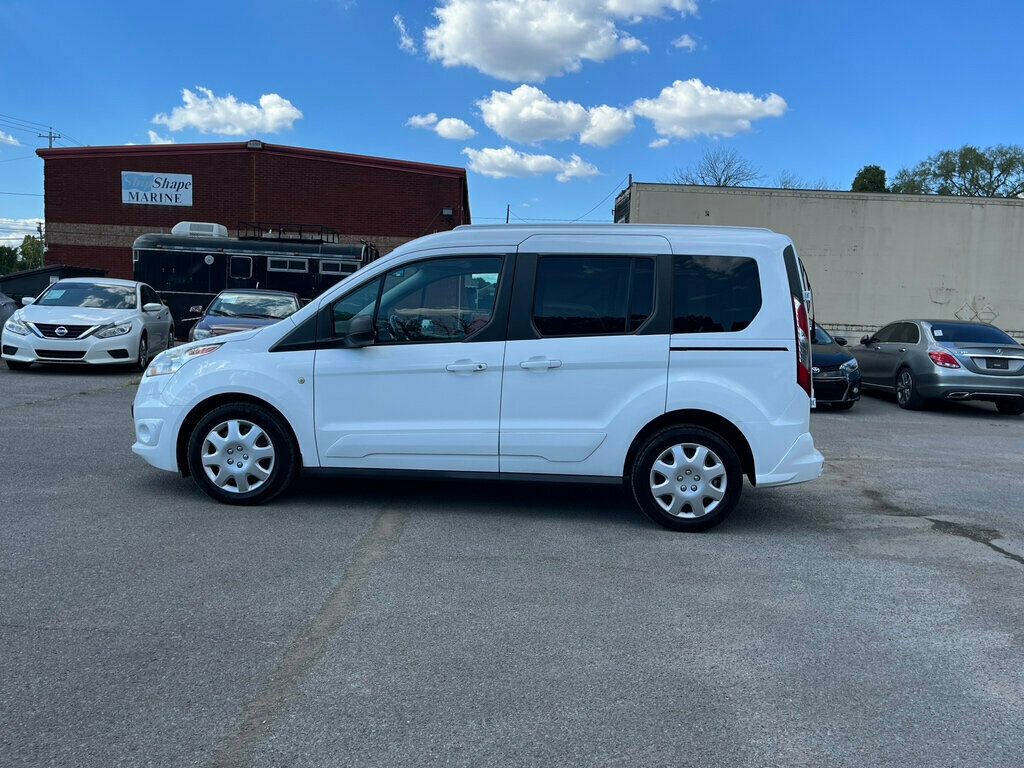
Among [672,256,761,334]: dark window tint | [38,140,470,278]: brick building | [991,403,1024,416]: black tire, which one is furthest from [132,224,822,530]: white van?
[38,140,470,278]: brick building

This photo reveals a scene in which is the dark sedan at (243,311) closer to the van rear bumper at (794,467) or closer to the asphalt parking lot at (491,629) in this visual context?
the asphalt parking lot at (491,629)

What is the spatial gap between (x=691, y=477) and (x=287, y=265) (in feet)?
52.2

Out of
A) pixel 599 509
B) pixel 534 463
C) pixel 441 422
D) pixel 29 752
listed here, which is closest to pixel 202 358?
pixel 441 422

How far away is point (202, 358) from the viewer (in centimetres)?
587

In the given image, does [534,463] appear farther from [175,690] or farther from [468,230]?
[175,690]

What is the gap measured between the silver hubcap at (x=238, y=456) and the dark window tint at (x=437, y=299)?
114cm

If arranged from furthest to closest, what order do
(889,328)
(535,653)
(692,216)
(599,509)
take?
1. (692,216)
2. (889,328)
3. (599,509)
4. (535,653)

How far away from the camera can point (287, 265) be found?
Answer: 19.6 m

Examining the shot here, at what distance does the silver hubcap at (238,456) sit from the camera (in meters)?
5.78

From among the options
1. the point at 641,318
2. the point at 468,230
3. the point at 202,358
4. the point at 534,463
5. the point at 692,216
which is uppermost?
the point at 692,216

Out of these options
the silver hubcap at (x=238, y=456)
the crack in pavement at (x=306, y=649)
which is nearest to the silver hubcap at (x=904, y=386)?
the crack in pavement at (x=306, y=649)

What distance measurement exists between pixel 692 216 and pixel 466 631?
17284 millimetres

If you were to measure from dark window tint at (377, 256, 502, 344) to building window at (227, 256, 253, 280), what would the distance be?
49.7 ft

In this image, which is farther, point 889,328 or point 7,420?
point 889,328
